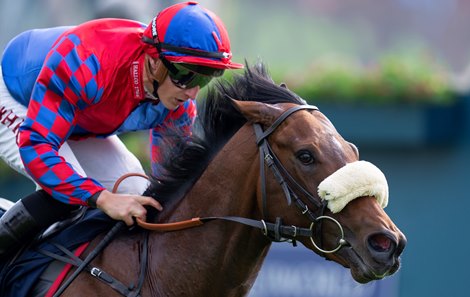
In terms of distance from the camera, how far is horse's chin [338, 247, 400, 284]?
315 centimetres

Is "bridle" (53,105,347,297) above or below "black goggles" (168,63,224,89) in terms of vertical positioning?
below

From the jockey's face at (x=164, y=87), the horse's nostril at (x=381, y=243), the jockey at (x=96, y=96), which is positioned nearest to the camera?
the horse's nostril at (x=381, y=243)

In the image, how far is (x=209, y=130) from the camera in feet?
12.0

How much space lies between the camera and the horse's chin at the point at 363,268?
315 centimetres

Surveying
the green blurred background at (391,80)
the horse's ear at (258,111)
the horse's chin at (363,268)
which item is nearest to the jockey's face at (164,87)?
the horse's ear at (258,111)

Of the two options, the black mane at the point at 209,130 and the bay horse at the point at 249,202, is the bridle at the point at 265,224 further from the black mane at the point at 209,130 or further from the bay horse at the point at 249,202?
the black mane at the point at 209,130

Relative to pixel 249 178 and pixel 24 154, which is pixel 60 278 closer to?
pixel 24 154

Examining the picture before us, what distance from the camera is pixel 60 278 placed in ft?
11.8

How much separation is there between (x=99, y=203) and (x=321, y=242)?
92 centimetres

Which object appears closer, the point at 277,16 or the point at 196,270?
the point at 196,270

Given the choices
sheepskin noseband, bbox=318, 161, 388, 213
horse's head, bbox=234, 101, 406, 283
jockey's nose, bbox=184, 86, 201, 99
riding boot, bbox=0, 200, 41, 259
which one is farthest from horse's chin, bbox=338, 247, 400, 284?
riding boot, bbox=0, 200, 41, 259

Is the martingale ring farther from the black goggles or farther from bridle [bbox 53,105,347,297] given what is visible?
the black goggles

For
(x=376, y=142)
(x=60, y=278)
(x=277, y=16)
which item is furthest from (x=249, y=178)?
(x=277, y=16)

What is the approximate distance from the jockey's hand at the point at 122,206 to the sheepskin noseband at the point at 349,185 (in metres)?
0.82
